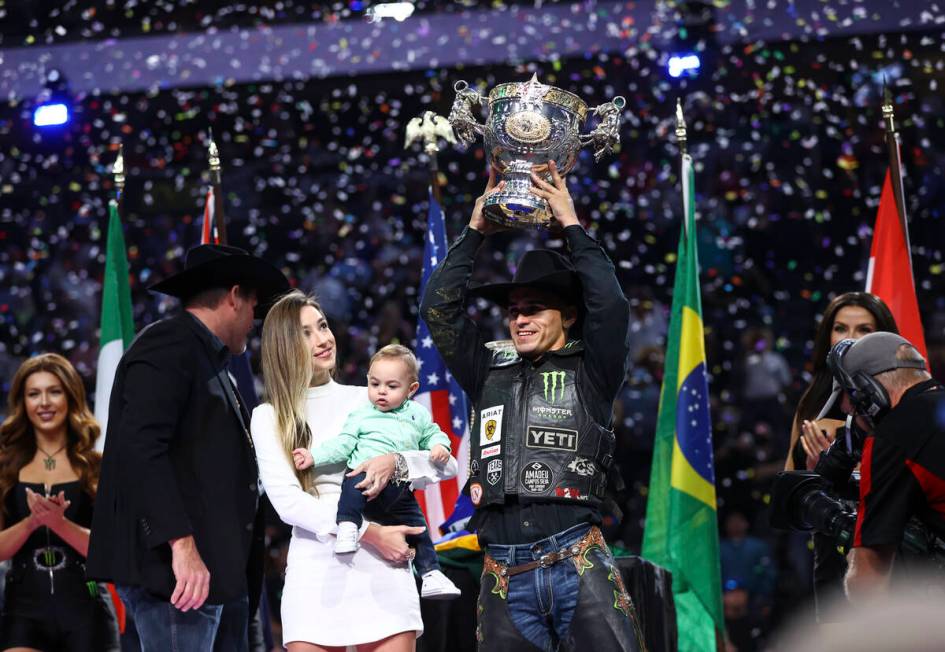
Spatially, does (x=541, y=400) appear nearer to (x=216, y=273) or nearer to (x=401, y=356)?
(x=401, y=356)

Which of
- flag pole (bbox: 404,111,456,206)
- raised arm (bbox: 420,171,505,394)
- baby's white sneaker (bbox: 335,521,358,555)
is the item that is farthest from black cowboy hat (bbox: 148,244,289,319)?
flag pole (bbox: 404,111,456,206)

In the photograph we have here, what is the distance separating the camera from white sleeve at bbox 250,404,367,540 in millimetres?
3318

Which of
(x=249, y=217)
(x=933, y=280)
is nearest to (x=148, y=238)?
(x=249, y=217)

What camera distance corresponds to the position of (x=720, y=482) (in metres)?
7.56

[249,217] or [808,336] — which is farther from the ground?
[249,217]

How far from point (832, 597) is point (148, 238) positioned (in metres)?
6.62

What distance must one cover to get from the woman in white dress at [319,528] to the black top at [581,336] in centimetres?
38

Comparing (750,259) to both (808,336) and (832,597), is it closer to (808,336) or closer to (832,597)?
(808,336)

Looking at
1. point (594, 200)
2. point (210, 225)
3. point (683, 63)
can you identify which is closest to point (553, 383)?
point (210, 225)

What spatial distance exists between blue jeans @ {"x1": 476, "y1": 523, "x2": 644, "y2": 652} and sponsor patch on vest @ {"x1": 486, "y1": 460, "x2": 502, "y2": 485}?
0.17 metres

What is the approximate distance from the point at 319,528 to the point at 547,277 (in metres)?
0.94

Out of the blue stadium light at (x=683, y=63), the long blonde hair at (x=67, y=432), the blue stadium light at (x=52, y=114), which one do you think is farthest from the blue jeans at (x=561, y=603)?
the blue stadium light at (x=52, y=114)

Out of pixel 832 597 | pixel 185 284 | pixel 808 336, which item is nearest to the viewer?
pixel 185 284

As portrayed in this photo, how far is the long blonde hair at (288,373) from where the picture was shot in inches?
136
